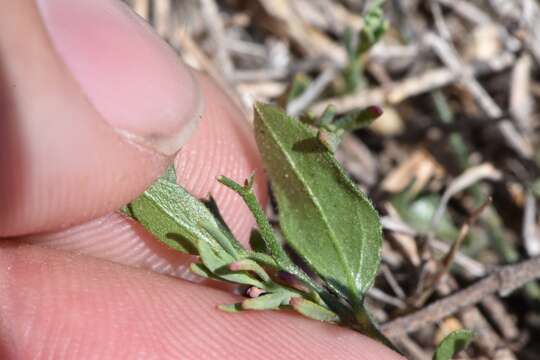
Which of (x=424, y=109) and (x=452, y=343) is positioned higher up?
(x=424, y=109)

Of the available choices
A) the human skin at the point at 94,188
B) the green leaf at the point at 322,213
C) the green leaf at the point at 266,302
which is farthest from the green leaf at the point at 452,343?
the green leaf at the point at 266,302

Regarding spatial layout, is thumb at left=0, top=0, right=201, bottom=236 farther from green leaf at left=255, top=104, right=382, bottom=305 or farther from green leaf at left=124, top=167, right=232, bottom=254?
green leaf at left=255, top=104, right=382, bottom=305

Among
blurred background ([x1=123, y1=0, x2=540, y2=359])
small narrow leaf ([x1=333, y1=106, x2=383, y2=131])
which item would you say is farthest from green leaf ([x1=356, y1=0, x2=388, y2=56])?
small narrow leaf ([x1=333, y1=106, x2=383, y2=131])

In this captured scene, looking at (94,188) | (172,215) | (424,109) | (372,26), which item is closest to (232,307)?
(172,215)

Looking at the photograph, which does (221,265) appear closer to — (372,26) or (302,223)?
(302,223)

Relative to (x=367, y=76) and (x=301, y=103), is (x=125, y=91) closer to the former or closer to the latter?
(x=301, y=103)
